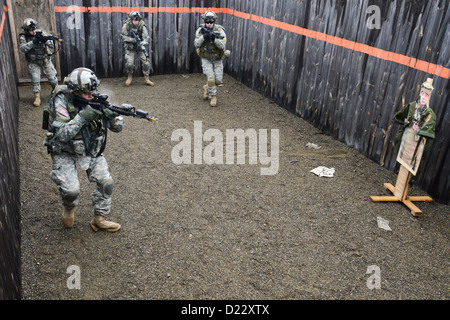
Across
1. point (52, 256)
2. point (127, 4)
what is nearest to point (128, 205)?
point (52, 256)

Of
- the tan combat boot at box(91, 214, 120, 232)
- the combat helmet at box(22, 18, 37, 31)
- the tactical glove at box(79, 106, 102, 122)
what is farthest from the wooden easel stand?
the combat helmet at box(22, 18, 37, 31)

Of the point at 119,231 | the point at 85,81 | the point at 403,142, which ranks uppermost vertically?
the point at 85,81

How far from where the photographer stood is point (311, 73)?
7.93 meters

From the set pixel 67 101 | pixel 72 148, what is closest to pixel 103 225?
pixel 72 148

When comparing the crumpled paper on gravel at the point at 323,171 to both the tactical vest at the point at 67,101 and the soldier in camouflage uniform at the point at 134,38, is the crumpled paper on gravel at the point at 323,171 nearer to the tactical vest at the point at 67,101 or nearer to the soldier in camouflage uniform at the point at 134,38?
the tactical vest at the point at 67,101

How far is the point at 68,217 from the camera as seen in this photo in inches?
171

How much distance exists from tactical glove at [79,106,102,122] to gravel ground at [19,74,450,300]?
136 cm

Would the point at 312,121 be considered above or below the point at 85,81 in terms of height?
below

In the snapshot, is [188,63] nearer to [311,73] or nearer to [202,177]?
[311,73]

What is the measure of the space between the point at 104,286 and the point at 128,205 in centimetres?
148

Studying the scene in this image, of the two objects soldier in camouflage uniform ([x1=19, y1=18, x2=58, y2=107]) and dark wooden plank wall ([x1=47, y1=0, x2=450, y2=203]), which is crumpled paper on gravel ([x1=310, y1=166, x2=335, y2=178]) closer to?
dark wooden plank wall ([x1=47, y1=0, x2=450, y2=203])

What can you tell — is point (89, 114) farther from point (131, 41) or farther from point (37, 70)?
point (131, 41)

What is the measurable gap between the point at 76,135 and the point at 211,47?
202 inches

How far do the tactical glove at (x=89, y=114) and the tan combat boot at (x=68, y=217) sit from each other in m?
1.13
